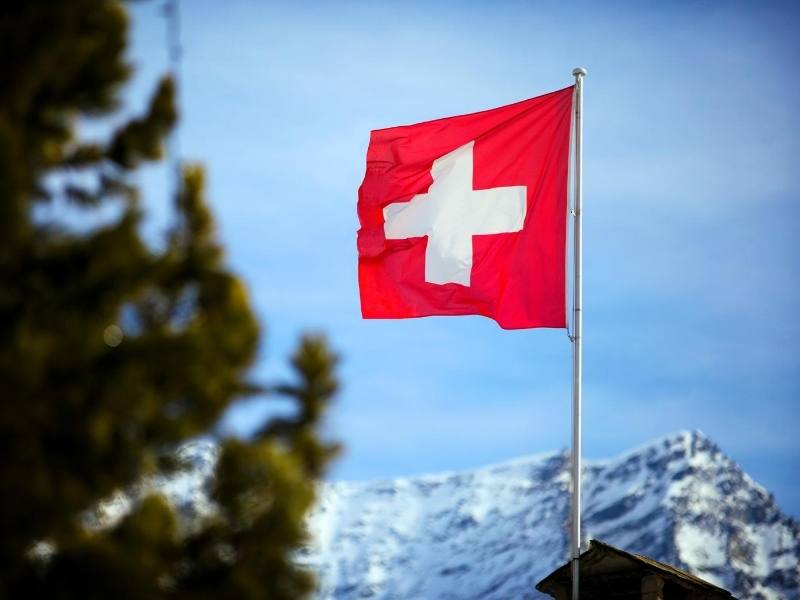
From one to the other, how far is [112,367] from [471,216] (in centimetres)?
1099

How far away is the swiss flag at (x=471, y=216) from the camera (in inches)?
678

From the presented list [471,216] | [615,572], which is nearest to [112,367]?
[615,572]

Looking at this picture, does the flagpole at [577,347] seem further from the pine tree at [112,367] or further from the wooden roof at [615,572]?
the pine tree at [112,367]

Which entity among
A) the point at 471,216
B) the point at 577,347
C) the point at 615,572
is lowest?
the point at 615,572

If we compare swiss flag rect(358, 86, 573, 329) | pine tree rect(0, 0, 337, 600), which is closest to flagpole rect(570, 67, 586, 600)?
swiss flag rect(358, 86, 573, 329)

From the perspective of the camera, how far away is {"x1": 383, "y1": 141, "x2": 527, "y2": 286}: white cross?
17.7 m

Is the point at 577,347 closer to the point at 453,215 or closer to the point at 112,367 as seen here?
the point at 453,215

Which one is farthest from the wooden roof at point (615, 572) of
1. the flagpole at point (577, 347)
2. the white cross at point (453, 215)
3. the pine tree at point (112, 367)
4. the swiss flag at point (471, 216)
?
the pine tree at point (112, 367)

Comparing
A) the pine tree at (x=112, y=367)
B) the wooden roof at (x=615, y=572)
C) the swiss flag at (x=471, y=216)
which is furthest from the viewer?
the swiss flag at (x=471, y=216)

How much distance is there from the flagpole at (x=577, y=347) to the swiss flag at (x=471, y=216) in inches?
6.6

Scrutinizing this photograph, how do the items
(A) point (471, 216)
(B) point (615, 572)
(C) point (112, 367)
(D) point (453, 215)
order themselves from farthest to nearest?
(D) point (453, 215) → (A) point (471, 216) → (B) point (615, 572) → (C) point (112, 367)

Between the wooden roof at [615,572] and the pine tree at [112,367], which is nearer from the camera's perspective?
the pine tree at [112,367]

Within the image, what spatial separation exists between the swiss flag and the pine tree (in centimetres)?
921

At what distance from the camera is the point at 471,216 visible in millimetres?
18016
